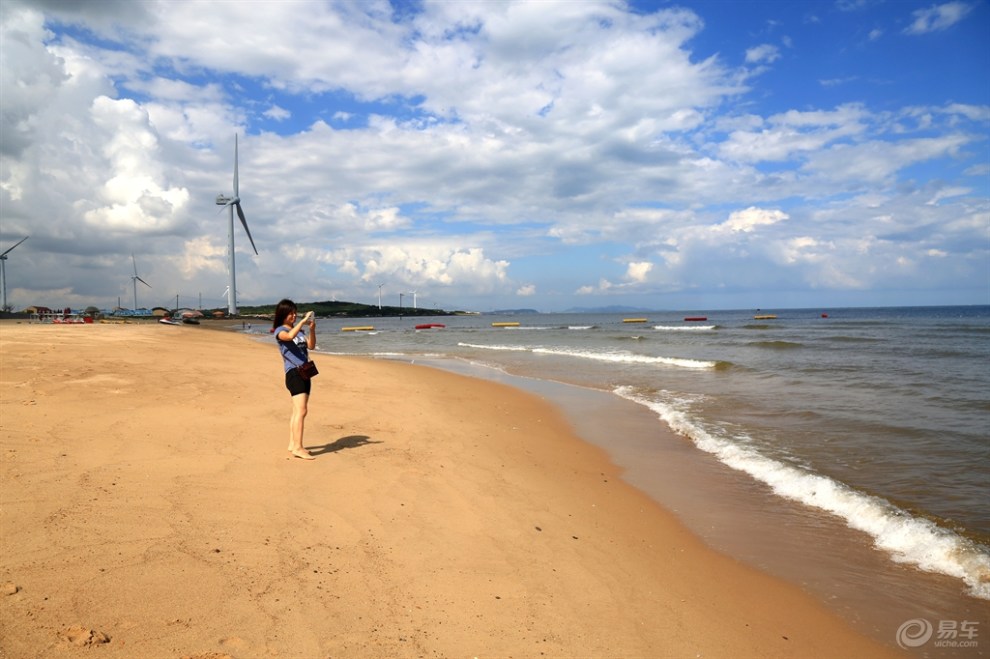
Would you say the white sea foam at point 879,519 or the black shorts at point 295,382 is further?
the black shorts at point 295,382

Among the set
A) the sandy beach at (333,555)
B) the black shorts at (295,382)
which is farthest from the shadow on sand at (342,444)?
the black shorts at (295,382)

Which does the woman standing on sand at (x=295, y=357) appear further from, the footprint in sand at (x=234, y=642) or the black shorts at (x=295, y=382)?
the footprint in sand at (x=234, y=642)

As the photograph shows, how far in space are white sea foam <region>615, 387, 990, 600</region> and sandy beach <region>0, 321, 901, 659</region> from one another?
1.75m

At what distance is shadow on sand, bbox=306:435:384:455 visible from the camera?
7.45m

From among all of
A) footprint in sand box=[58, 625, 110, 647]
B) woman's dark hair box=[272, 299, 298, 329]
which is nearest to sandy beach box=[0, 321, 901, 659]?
footprint in sand box=[58, 625, 110, 647]

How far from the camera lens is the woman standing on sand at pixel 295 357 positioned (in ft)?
22.9

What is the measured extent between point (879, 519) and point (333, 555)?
610cm

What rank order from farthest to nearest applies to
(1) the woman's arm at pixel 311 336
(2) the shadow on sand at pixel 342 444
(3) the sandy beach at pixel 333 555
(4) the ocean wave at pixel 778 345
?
1. (4) the ocean wave at pixel 778 345
2. (2) the shadow on sand at pixel 342 444
3. (1) the woman's arm at pixel 311 336
4. (3) the sandy beach at pixel 333 555

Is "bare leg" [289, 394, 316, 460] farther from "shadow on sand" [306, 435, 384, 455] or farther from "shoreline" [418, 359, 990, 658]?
"shoreline" [418, 359, 990, 658]

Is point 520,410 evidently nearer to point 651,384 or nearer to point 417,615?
point 651,384

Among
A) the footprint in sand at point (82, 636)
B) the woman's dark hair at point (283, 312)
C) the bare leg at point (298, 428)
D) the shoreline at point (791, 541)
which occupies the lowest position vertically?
the shoreline at point (791, 541)

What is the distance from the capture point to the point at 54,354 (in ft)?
40.9

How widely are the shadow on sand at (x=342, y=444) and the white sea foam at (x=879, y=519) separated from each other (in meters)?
5.74

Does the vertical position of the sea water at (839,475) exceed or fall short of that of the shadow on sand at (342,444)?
it falls short
